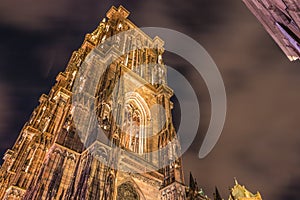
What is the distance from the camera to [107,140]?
515 inches

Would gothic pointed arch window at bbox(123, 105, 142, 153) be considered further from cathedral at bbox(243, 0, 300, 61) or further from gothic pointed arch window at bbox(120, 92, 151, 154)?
cathedral at bbox(243, 0, 300, 61)

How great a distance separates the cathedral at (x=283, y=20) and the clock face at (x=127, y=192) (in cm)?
1124

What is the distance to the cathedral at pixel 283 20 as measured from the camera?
527 centimetres

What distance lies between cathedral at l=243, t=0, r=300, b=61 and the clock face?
11238 millimetres

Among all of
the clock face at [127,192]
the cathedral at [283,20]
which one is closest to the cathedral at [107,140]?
the clock face at [127,192]

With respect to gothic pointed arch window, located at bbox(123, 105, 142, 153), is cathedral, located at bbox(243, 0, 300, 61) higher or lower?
lower

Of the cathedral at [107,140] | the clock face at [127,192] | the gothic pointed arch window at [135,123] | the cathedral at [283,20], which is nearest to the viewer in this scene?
the cathedral at [283,20]

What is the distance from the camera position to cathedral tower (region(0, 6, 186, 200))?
40.4 feet

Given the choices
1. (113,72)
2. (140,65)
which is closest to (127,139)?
(113,72)

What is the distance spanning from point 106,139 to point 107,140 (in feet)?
0.25

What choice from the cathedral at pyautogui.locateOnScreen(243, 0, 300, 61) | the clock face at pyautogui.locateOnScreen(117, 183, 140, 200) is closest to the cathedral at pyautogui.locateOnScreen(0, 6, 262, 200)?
the clock face at pyautogui.locateOnScreen(117, 183, 140, 200)

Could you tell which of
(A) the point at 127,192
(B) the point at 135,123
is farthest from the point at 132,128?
(A) the point at 127,192

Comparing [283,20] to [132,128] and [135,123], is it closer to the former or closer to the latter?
[132,128]

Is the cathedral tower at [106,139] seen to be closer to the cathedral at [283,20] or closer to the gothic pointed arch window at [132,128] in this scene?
the gothic pointed arch window at [132,128]
